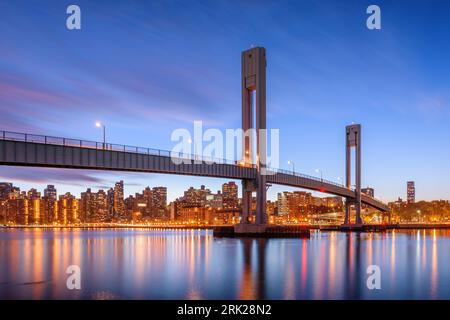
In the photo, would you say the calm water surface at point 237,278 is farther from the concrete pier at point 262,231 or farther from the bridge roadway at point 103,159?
the concrete pier at point 262,231

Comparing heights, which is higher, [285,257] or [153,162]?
[153,162]

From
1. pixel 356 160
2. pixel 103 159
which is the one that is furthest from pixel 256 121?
pixel 356 160

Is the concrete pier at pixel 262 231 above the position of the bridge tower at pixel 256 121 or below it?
below

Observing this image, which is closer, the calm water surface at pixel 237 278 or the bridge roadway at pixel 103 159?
the calm water surface at pixel 237 278

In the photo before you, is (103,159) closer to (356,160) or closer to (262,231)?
(262,231)

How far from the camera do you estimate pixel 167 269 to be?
120 feet

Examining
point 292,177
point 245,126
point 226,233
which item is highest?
point 245,126

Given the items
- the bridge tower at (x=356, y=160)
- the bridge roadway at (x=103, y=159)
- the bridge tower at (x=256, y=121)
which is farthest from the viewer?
the bridge tower at (x=356, y=160)

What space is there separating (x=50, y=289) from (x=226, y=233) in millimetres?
58371

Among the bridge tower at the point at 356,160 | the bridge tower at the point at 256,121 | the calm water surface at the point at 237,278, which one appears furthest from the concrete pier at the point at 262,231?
the bridge tower at the point at 356,160

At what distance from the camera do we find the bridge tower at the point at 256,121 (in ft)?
239
